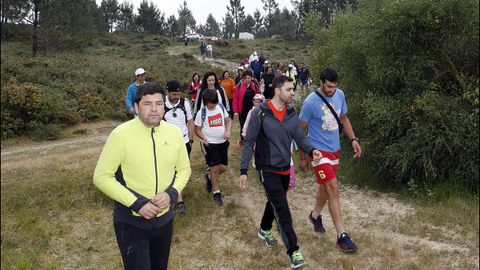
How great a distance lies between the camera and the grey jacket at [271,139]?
4621mm

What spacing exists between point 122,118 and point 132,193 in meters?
13.7

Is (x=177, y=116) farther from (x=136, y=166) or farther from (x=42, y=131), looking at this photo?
(x=42, y=131)

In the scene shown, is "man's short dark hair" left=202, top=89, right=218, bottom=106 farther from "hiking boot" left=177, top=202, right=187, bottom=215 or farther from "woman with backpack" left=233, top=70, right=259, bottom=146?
"woman with backpack" left=233, top=70, right=259, bottom=146

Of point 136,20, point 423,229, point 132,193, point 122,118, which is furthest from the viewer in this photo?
point 136,20

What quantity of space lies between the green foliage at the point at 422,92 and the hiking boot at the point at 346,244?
274cm

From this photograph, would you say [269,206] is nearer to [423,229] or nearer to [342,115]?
[342,115]

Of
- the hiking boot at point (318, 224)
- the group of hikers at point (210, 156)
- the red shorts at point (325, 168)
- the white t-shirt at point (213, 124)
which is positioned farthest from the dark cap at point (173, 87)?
the hiking boot at point (318, 224)

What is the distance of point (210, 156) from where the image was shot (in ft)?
21.8

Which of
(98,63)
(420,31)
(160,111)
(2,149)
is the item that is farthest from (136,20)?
(160,111)

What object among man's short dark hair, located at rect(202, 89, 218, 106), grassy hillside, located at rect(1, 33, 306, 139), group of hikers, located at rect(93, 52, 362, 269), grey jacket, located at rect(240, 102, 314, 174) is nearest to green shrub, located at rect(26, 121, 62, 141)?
grassy hillside, located at rect(1, 33, 306, 139)

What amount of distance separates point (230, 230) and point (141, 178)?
3252mm

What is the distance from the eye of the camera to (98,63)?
24891 mm

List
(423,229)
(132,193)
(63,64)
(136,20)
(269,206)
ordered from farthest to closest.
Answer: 1. (136,20)
2. (63,64)
3. (423,229)
4. (269,206)
5. (132,193)

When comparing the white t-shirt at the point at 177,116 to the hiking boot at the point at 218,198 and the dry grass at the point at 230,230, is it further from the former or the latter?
the dry grass at the point at 230,230
